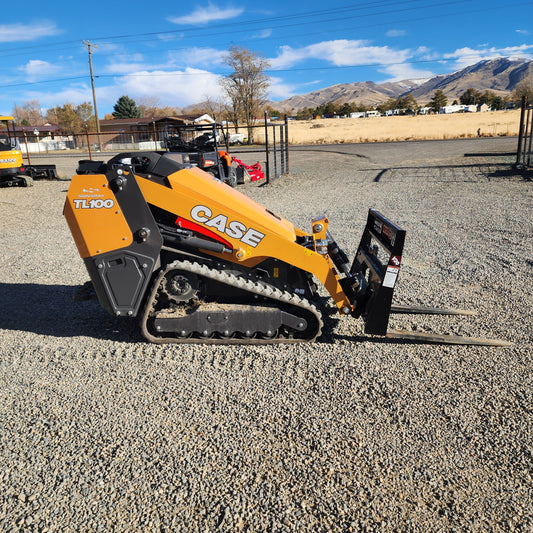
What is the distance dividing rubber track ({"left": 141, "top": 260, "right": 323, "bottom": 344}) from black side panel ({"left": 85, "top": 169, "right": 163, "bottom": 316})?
0.53ft

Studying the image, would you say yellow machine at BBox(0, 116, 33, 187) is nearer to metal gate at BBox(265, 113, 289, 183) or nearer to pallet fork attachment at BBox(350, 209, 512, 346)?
metal gate at BBox(265, 113, 289, 183)

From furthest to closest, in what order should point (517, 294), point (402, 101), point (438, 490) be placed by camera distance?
point (402, 101) → point (517, 294) → point (438, 490)

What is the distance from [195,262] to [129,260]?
632 mm

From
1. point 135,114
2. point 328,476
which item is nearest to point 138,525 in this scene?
point 328,476

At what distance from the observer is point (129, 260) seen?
4395mm

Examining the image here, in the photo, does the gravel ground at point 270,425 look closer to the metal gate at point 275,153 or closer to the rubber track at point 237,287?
the rubber track at point 237,287

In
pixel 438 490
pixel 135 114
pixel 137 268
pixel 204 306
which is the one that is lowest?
pixel 438 490

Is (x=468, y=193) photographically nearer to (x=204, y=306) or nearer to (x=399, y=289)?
(x=399, y=289)

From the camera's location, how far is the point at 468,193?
42.6 ft

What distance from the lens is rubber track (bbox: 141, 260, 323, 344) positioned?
14.2 feet

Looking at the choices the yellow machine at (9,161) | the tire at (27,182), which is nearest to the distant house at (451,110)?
the tire at (27,182)

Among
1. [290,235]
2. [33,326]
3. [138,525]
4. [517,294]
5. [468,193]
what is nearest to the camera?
[138,525]

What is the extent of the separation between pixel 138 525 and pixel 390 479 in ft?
4.94

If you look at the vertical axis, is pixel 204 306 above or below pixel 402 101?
below
